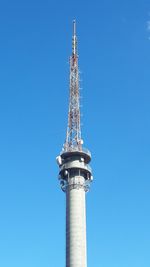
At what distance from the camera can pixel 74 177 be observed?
9119 centimetres

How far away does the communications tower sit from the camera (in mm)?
83562

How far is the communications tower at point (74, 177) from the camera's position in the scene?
8356cm

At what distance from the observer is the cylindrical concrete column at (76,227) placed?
3253 inches

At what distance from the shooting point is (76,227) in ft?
278

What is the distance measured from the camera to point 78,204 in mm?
86938

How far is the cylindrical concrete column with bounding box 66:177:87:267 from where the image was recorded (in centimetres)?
8262

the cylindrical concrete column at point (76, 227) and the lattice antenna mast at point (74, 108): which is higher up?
the lattice antenna mast at point (74, 108)

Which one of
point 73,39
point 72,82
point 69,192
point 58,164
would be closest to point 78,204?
point 69,192

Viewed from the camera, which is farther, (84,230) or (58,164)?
(58,164)

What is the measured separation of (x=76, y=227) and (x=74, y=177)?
10.5 metres

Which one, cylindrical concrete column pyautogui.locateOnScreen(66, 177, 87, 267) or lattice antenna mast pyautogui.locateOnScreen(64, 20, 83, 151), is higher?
lattice antenna mast pyautogui.locateOnScreen(64, 20, 83, 151)

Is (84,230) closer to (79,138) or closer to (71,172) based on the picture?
(71,172)

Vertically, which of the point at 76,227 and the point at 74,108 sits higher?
the point at 74,108

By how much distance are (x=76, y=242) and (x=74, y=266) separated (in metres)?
4.20
